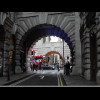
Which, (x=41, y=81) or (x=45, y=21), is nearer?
(x=41, y=81)

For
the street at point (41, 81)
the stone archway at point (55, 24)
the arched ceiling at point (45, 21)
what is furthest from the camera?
the arched ceiling at point (45, 21)

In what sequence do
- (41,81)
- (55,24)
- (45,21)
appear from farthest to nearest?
1. (45,21)
2. (55,24)
3. (41,81)

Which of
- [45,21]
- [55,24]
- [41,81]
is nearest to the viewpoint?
[41,81]

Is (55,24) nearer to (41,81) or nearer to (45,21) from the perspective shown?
(45,21)

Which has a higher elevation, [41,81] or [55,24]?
[55,24]

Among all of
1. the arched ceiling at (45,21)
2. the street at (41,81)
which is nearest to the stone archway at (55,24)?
the arched ceiling at (45,21)

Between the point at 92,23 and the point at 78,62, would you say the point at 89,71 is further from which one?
the point at 78,62

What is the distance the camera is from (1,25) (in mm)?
22859

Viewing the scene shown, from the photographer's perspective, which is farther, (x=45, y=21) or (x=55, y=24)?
(x=45, y=21)

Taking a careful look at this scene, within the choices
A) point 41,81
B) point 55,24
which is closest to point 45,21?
point 55,24

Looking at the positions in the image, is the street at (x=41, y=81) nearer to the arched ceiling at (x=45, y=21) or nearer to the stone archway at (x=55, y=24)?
the stone archway at (x=55, y=24)

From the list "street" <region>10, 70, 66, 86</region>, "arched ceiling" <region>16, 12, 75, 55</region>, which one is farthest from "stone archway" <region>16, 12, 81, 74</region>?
"street" <region>10, 70, 66, 86</region>

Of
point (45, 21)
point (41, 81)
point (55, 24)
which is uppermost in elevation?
point (45, 21)
